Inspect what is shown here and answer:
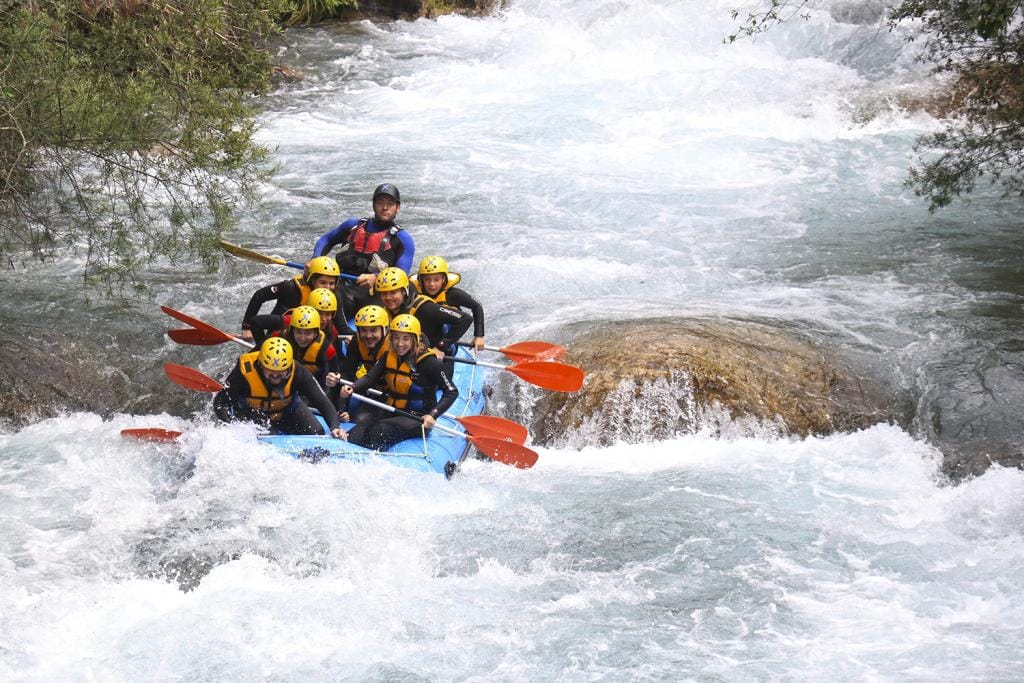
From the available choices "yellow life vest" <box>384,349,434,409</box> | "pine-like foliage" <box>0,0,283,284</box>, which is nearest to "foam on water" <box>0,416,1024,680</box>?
"yellow life vest" <box>384,349,434,409</box>

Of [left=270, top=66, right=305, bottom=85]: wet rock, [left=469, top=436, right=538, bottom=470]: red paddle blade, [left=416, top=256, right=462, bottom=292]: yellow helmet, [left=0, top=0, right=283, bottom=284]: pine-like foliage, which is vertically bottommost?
[left=469, top=436, right=538, bottom=470]: red paddle blade

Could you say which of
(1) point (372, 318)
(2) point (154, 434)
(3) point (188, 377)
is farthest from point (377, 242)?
(2) point (154, 434)

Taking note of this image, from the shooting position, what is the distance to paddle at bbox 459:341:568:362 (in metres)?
8.38

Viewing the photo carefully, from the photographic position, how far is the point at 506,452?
7.34 meters

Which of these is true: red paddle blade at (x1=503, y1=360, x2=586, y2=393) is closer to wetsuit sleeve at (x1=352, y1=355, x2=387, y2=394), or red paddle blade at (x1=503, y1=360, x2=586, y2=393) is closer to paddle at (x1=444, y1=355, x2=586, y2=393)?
paddle at (x1=444, y1=355, x2=586, y2=393)

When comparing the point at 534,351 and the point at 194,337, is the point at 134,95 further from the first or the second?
the point at 534,351

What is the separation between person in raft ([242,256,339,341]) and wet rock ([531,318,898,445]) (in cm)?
182

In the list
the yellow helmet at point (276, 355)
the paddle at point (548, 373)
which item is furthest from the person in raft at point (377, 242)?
the yellow helmet at point (276, 355)

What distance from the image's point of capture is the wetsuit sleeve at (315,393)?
718 centimetres

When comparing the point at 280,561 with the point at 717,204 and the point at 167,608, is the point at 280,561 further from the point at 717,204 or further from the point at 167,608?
the point at 717,204

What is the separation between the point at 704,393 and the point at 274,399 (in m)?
2.95

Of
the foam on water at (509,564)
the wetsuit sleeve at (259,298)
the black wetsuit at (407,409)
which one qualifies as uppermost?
the wetsuit sleeve at (259,298)

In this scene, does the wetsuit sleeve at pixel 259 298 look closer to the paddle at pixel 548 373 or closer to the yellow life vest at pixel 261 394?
the yellow life vest at pixel 261 394

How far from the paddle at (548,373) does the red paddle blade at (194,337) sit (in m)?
1.74
